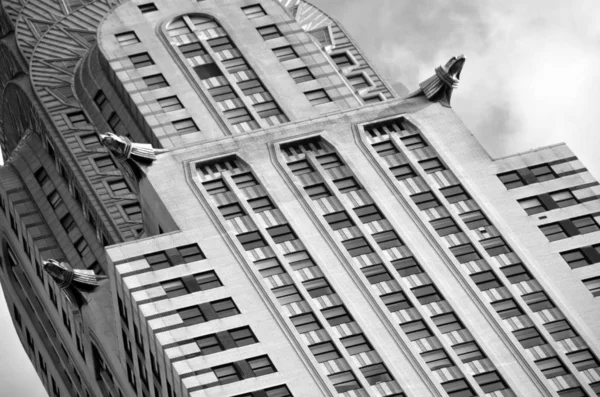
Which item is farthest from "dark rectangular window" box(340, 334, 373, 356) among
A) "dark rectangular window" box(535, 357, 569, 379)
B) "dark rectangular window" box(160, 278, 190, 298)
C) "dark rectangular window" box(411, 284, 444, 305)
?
"dark rectangular window" box(535, 357, 569, 379)

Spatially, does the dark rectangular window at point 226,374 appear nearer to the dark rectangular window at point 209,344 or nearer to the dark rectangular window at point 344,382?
the dark rectangular window at point 209,344

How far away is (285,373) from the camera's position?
18875 cm

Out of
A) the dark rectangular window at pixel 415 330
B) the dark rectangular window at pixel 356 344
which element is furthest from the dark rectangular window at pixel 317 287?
the dark rectangular window at pixel 415 330

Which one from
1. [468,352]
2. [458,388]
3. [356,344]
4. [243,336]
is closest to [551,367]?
[468,352]

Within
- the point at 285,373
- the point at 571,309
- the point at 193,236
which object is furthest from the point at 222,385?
the point at 571,309

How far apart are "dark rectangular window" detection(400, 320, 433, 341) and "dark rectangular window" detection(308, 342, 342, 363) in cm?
694

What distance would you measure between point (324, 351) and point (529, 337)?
18637mm

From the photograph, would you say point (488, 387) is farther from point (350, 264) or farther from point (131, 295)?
point (131, 295)

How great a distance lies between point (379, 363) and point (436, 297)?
9.81m

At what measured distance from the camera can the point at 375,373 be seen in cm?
19188

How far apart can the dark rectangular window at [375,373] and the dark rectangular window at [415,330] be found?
4.53 m

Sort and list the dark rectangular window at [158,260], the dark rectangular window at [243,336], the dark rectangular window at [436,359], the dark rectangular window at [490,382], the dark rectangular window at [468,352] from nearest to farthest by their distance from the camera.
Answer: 1. the dark rectangular window at [243,336]
2. the dark rectangular window at [490,382]
3. the dark rectangular window at [436,359]
4. the dark rectangular window at [468,352]
5. the dark rectangular window at [158,260]

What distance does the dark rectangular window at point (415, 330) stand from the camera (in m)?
195

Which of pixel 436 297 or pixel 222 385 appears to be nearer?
pixel 222 385
